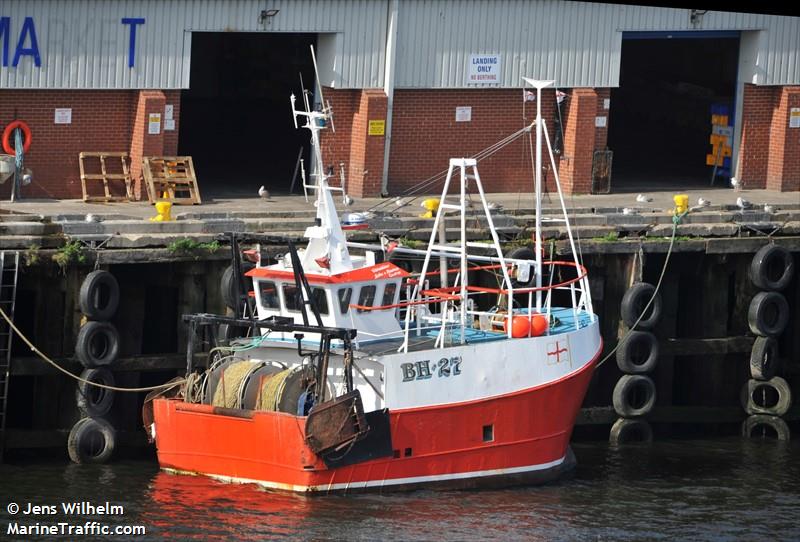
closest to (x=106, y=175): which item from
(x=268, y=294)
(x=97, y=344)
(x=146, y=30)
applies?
(x=146, y=30)

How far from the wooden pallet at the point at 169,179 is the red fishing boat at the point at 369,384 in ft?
21.5

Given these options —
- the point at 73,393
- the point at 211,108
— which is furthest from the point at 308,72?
the point at 73,393

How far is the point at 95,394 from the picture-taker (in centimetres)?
2272

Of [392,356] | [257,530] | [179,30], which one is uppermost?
[179,30]

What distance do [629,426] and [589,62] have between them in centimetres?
953

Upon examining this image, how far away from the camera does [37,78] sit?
92.3 feet

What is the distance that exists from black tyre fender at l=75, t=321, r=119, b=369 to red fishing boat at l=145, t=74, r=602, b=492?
1.25m

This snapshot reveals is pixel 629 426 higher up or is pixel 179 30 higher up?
pixel 179 30

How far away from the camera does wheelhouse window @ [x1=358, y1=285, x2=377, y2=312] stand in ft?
71.3

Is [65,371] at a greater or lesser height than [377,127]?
lesser

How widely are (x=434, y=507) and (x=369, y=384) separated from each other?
1.82m

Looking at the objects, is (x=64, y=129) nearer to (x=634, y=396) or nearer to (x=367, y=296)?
(x=367, y=296)

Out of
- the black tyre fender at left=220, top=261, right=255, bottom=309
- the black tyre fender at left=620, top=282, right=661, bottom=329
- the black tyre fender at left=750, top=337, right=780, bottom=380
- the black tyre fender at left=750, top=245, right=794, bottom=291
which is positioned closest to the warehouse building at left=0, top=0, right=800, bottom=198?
the black tyre fender at left=750, top=245, right=794, bottom=291

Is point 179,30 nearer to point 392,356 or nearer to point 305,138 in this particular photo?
point 305,138
